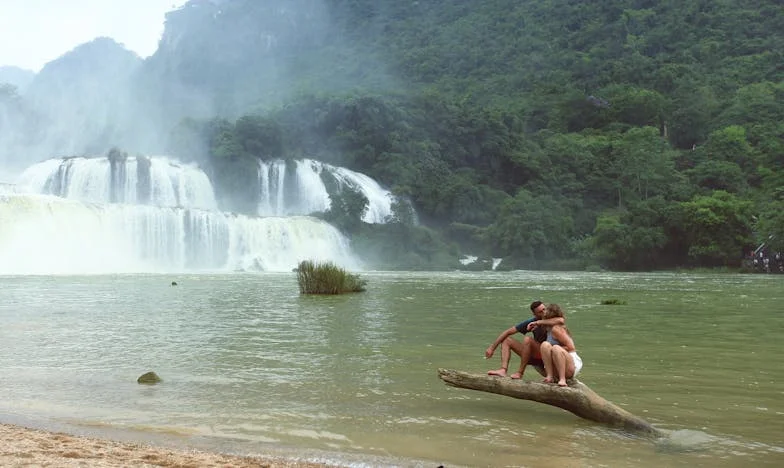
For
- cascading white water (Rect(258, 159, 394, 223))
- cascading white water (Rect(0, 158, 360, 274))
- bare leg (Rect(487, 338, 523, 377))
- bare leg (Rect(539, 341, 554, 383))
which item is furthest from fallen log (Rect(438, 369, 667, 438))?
cascading white water (Rect(258, 159, 394, 223))

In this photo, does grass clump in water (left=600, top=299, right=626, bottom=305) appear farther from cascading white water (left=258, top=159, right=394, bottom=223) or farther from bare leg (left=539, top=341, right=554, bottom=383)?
cascading white water (left=258, top=159, right=394, bottom=223)

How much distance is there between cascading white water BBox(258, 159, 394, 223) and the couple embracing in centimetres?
4441

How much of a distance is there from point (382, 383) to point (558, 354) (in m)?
1.91

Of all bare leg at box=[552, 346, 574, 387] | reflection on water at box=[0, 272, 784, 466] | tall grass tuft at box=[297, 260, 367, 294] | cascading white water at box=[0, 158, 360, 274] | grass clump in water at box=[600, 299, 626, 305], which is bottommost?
reflection on water at box=[0, 272, 784, 466]

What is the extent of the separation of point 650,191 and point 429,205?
17618 millimetres

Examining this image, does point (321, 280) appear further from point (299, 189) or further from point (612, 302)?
point (299, 189)

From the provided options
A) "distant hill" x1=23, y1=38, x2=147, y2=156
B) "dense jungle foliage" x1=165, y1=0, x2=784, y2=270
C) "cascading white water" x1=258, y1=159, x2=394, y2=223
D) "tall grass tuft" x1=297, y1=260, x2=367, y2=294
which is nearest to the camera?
"tall grass tuft" x1=297, y1=260, x2=367, y2=294

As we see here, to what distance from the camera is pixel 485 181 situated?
207ft

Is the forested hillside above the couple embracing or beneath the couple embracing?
above

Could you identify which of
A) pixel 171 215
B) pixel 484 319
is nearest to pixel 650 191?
pixel 171 215

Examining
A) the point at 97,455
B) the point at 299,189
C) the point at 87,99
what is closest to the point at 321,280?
the point at 97,455

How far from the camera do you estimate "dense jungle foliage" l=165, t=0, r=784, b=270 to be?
44.7 metres

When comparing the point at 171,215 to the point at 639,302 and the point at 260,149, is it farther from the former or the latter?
the point at 639,302

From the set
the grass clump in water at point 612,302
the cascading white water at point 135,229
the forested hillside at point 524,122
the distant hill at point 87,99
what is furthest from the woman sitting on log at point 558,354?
the distant hill at point 87,99
